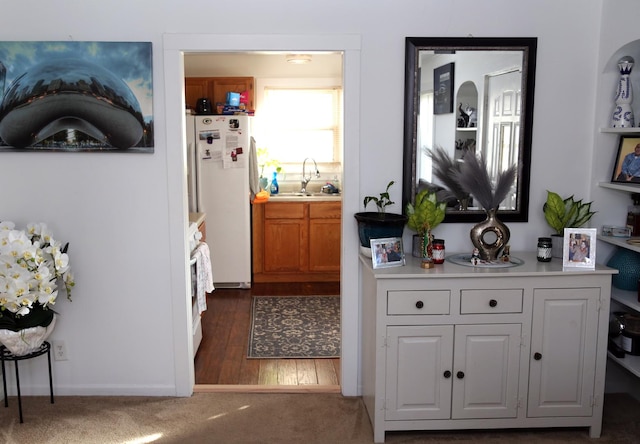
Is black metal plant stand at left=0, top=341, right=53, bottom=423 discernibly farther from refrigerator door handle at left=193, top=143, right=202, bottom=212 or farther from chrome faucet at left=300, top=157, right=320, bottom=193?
chrome faucet at left=300, top=157, right=320, bottom=193

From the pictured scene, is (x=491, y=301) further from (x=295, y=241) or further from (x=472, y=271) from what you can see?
(x=295, y=241)

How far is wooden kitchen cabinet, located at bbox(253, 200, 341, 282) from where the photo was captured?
20.3 feet

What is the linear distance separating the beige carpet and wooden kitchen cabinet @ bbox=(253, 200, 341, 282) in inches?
105

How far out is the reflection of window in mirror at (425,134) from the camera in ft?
11.3

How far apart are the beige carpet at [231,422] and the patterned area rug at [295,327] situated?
75 cm

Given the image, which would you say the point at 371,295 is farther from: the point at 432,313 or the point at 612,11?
the point at 612,11

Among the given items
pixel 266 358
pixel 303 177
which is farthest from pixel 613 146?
pixel 303 177

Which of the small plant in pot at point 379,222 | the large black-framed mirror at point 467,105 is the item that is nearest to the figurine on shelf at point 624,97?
the large black-framed mirror at point 467,105

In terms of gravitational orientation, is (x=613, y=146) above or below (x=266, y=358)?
above

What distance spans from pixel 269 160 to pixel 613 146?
3764 millimetres

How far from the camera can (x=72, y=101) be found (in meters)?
3.38

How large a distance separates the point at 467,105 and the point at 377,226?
82 centimetres

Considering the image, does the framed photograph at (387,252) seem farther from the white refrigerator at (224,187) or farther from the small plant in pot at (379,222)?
the white refrigerator at (224,187)

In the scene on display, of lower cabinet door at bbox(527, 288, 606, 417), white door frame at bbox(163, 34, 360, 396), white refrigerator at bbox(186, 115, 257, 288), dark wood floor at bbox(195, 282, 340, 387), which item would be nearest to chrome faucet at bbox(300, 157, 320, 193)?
white refrigerator at bbox(186, 115, 257, 288)
